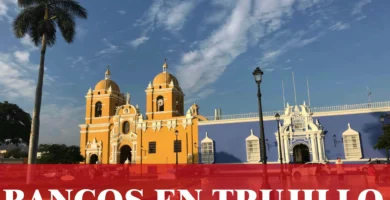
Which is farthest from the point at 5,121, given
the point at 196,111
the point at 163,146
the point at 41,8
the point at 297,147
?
the point at 297,147

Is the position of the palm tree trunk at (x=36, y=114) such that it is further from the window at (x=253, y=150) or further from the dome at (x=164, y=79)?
the dome at (x=164, y=79)

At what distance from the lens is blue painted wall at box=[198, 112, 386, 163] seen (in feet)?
87.1

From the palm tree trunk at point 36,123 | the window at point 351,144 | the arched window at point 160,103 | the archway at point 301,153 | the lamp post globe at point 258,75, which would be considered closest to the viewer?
the lamp post globe at point 258,75

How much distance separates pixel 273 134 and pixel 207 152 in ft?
22.7

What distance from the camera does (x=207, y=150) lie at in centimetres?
3219

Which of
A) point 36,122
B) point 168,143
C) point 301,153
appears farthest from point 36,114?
point 301,153

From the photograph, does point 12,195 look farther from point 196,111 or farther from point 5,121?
point 196,111

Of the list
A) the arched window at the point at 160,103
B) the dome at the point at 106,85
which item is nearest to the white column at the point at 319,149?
the arched window at the point at 160,103

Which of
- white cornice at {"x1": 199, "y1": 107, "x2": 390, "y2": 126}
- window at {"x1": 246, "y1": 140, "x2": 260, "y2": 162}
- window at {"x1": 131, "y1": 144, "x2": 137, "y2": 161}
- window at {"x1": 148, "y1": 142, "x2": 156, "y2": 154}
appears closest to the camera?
white cornice at {"x1": 199, "y1": 107, "x2": 390, "y2": 126}

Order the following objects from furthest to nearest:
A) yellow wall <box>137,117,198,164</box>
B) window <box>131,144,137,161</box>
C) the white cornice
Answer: window <box>131,144,137,161</box> → yellow wall <box>137,117,198,164</box> → the white cornice

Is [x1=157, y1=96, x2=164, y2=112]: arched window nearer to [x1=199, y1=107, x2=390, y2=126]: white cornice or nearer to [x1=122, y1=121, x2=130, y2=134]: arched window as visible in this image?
[x1=122, y1=121, x2=130, y2=134]: arched window

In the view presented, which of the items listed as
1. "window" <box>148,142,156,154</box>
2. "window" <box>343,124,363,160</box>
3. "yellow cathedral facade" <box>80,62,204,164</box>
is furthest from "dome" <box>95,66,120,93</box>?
"window" <box>343,124,363,160</box>

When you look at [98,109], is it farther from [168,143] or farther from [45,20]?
[45,20]

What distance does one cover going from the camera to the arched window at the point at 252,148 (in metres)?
29.9
